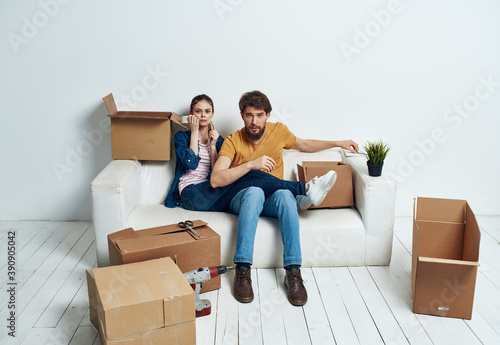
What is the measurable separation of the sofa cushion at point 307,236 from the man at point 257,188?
0.36 feet

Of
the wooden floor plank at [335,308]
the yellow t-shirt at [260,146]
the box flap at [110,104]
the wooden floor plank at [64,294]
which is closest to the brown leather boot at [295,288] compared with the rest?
the wooden floor plank at [335,308]

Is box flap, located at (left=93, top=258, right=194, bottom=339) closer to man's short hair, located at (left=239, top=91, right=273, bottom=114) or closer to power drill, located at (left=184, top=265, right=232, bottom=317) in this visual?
power drill, located at (left=184, top=265, right=232, bottom=317)

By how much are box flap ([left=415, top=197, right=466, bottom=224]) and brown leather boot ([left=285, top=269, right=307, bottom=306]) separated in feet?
2.31

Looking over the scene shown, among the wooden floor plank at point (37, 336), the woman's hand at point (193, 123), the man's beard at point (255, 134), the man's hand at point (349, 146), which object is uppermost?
the woman's hand at point (193, 123)

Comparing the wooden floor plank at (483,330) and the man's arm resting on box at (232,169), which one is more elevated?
the man's arm resting on box at (232,169)

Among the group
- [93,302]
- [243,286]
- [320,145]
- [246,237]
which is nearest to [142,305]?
[93,302]

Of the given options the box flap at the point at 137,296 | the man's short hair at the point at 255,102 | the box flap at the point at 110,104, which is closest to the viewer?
the box flap at the point at 137,296

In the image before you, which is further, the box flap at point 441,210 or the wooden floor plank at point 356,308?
the box flap at point 441,210

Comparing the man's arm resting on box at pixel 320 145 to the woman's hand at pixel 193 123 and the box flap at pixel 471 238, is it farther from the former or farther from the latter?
the box flap at pixel 471 238

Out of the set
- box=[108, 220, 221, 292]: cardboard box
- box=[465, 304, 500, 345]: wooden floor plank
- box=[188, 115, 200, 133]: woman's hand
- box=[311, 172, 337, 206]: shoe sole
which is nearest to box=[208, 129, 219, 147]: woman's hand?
box=[188, 115, 200, 133]: woman's hand

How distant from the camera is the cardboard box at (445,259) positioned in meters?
2.00

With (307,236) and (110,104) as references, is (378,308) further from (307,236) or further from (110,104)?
(110,104)

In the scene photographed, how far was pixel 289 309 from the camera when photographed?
217 centimetres

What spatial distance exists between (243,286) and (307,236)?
0.48 metres
